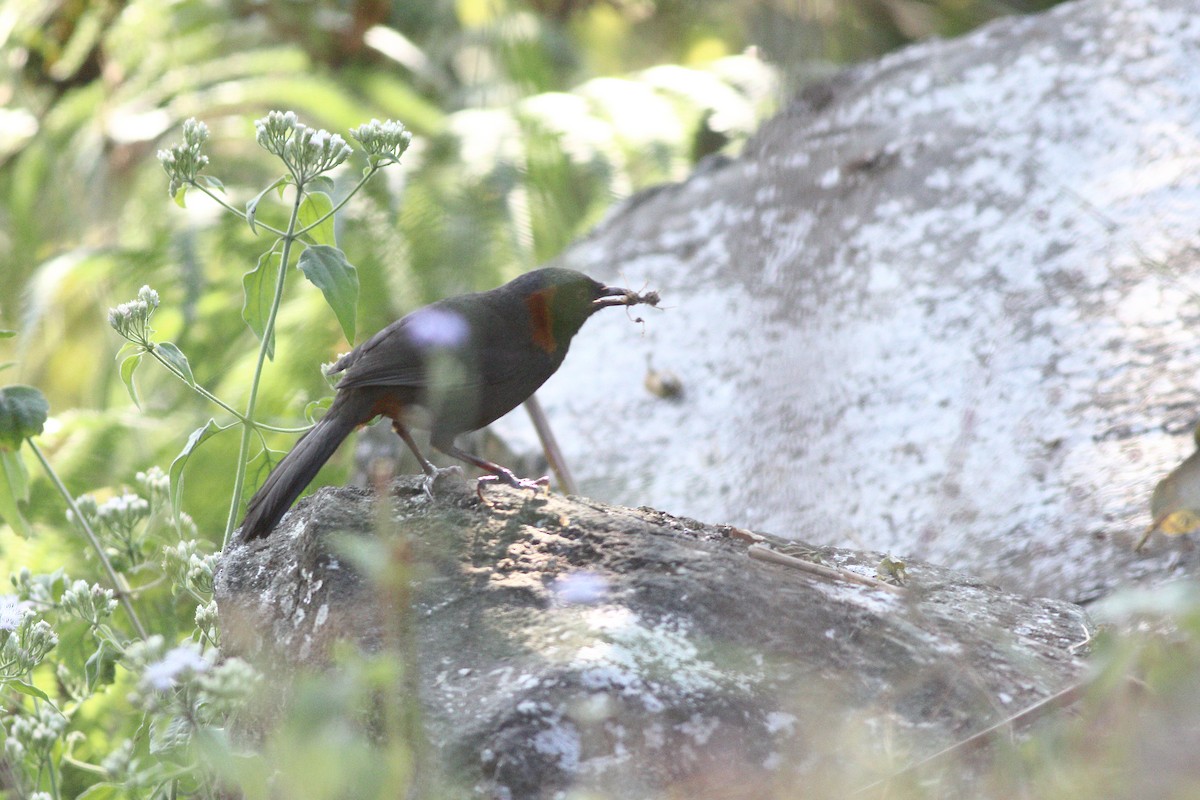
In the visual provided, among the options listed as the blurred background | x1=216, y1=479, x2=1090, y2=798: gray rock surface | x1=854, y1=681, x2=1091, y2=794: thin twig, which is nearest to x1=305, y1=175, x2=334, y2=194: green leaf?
x1=216, y1=479, x2=1090, y2=798: gray rock surface

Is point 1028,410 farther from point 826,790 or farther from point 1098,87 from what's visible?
point 826,790

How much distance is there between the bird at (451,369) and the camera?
2408 mm

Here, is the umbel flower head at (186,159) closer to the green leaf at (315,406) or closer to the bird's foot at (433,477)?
the green leaf at (315,406)

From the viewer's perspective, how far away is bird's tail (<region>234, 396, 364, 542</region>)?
2301mm

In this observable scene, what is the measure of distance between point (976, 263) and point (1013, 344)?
0.38 meters

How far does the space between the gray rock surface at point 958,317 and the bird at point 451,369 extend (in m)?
0.48

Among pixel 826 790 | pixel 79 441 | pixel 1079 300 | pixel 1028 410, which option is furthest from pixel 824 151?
pixel 79 441

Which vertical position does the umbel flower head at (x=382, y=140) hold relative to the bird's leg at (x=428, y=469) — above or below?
above

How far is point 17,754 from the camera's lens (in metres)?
2.17

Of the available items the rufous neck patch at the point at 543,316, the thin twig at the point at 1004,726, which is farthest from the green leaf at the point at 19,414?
the thin twig at the point at 1004,726

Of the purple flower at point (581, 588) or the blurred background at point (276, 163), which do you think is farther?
the blurred background at point (276, 163)

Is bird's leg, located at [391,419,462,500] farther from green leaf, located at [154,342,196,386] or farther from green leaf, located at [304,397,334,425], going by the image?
green leaf, located at [154,342,196,386]

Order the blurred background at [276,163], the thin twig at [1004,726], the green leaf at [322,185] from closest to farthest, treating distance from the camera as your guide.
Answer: the thin twig at [1004,726], the green leaf at [322,185], the blurred background at [276,163]

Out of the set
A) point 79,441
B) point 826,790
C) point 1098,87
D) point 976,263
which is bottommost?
point 79,441
